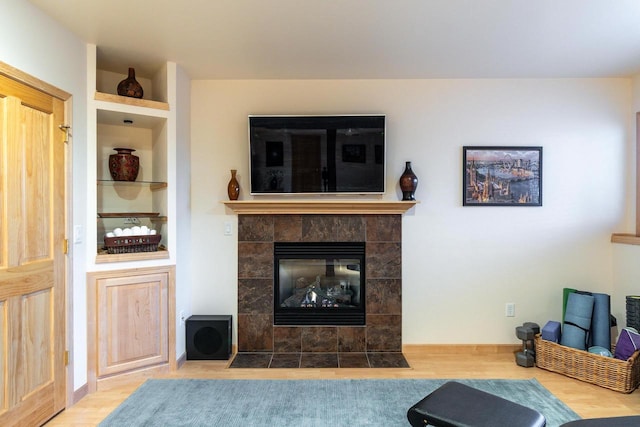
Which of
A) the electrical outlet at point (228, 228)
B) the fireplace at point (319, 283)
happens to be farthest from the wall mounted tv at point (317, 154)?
the fireplace at point (319, 283)

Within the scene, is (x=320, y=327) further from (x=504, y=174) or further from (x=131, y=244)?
(x=504, y=174)

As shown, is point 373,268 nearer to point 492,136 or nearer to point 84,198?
point 492,136

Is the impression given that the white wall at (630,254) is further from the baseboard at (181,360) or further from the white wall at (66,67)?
the white wall at (66,67)

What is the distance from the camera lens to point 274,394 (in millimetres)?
2520

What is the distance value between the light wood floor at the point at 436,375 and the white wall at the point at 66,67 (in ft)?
0.86

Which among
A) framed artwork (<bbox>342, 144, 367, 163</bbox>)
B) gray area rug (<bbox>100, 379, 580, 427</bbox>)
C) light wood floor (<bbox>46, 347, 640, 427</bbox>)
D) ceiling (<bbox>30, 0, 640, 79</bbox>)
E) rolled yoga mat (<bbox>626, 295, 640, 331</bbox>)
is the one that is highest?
ceiling (<bbox>30, 0, 640, 79</bbox>)

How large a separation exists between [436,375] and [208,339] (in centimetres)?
201

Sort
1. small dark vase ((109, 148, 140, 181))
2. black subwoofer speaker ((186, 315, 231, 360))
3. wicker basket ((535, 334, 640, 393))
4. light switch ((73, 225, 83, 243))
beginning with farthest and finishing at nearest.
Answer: black subwoofer speaker ((186, 315, 231, 360)) → small dark vase ((109, 148, 140, 181)) → wicker basket ((535, 334, 640, 393)) → light switch ((73, 225, 83, 243))

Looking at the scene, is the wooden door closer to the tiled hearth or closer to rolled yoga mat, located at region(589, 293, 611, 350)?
the tiled hearth

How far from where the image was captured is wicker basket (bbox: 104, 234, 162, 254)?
2.67 metres

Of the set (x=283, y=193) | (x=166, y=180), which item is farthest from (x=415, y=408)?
(x=166, y=180)

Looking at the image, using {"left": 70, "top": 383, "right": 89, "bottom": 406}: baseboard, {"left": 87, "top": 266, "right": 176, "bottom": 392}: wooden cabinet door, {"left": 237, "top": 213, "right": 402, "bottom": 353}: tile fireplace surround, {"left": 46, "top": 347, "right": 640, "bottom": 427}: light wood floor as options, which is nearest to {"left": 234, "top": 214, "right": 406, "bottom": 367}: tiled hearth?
{"left": 237, "top": 213, "right": 402, "bottom": 353}: tile fireplace surround

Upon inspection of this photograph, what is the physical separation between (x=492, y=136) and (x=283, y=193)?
207cm

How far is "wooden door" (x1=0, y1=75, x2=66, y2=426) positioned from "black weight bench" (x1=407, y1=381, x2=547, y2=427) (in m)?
2.27
